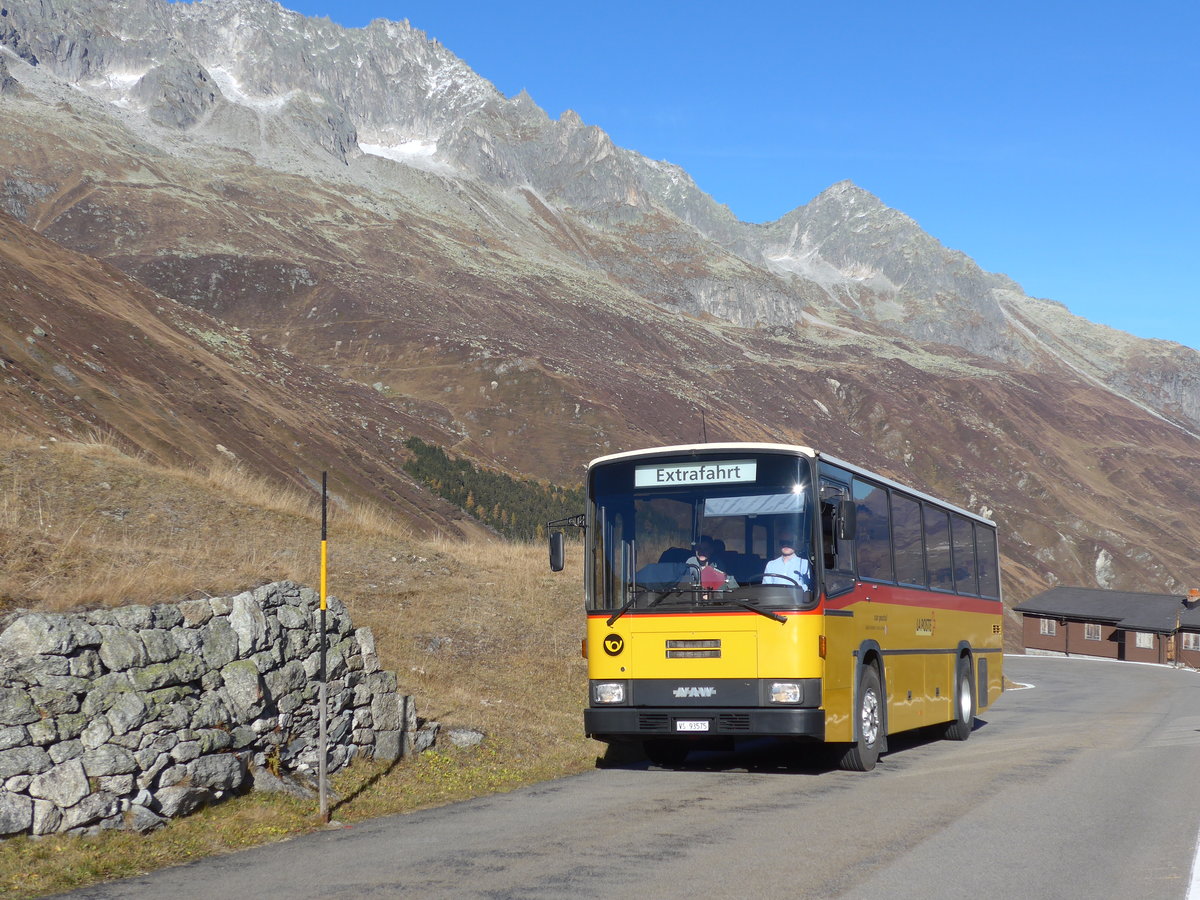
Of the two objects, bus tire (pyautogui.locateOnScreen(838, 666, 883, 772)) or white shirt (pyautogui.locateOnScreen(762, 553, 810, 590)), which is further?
bus tire (pyautogui.locateOnScreen(838, 666, 883, 772))

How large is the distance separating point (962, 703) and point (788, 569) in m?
7.44

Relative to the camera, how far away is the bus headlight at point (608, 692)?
12750 mm

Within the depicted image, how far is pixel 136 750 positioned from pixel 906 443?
136440 mm

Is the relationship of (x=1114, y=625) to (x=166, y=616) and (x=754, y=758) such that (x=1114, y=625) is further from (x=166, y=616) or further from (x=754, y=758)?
(x=166, y=616)

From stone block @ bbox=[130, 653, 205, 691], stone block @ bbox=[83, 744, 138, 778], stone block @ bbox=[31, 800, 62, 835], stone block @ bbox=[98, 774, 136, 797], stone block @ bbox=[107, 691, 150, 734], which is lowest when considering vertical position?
stone block @ bbox=[31, 800, 62, 835]

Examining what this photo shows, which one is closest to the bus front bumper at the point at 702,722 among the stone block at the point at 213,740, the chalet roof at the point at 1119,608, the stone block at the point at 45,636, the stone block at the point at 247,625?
the stone block at the point at 247,625

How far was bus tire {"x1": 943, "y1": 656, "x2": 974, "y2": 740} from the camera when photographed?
1775 centimetres

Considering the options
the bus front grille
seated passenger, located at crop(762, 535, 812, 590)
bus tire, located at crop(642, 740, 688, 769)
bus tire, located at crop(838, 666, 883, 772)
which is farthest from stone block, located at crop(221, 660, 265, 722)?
bus tire, located at crop(838, 666, 883, 772)

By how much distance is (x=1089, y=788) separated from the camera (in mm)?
12289

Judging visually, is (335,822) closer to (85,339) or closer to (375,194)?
(85,339)

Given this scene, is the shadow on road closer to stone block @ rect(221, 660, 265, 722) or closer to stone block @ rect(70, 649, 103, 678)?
stone block @ rect(221, 660, 265, 722)

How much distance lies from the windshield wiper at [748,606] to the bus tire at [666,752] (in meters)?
2.53

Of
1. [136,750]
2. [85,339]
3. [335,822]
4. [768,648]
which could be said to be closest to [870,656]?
[768,648]

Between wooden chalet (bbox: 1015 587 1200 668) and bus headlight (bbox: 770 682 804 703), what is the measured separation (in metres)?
75.7
